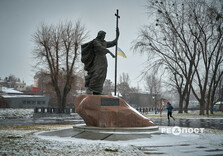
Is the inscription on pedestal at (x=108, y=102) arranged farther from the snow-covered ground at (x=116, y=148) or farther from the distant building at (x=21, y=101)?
the distant building at (x=21, y=101)

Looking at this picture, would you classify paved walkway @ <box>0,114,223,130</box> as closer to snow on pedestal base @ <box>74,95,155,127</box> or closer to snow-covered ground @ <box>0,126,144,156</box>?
snow on pedestal base @ <box>74,95,155,127</box>

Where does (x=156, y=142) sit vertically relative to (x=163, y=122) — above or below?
above

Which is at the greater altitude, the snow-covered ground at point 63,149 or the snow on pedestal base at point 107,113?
the snow on pedestal base at point 107,113

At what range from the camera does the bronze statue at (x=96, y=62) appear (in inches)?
476

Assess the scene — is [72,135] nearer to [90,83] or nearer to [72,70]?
[90,83]

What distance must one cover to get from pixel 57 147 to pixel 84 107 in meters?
3.62

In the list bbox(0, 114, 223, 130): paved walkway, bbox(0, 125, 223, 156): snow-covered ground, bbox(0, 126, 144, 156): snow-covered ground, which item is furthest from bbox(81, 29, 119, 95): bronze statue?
bbox(0, 114, 223, 130): paved walkway

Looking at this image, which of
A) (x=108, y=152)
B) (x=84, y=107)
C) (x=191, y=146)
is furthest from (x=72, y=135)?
(x=191, y=146)

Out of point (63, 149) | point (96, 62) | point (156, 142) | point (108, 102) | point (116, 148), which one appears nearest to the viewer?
point (63, 149)

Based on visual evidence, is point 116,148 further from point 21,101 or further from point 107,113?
point 21,101

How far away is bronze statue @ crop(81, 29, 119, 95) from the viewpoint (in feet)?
39.6

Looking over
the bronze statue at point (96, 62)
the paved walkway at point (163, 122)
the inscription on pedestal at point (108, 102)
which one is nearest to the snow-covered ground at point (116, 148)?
the inscription on pedestal at point (108, 102)

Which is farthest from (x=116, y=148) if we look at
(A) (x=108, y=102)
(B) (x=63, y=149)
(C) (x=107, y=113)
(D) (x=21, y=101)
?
(D) (x=21, y=101)

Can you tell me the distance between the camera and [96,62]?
1230cm
